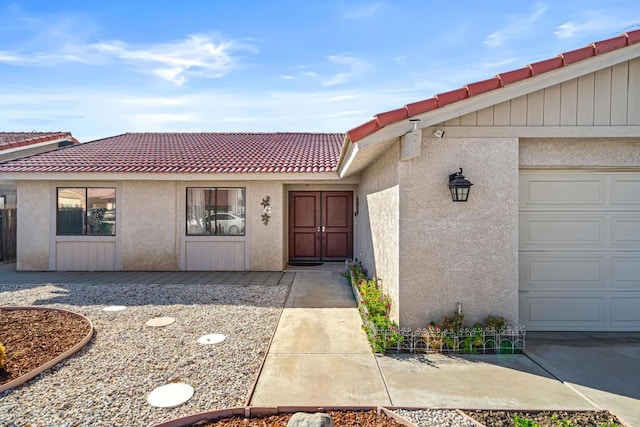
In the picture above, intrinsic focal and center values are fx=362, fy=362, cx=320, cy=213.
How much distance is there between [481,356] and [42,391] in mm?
5182

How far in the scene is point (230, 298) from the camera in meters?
7.85

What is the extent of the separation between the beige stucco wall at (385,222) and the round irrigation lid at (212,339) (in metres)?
2.60

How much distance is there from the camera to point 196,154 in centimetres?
1282

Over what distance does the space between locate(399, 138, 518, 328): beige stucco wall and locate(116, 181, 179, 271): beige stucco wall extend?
839 centimetres

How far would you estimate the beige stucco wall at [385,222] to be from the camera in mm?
5336

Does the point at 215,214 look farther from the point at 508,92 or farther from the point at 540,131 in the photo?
the point at 540,131

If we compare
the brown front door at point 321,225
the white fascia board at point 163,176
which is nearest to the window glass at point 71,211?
the white fascia board at point 163,176

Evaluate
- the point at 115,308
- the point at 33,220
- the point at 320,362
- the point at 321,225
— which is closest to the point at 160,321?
the point at 115,308

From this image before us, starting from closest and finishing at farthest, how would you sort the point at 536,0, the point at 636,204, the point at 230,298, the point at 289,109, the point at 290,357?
the point at 290,357 < the point at 636,204 < the point at 536,0 < the point at 230,298 < the point at 289,109

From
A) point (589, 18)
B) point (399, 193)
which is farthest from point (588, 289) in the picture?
point (589, 18)

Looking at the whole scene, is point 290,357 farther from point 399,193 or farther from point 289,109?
point 289,109

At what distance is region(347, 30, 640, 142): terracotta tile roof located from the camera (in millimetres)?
4652

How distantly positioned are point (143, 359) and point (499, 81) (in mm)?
5837

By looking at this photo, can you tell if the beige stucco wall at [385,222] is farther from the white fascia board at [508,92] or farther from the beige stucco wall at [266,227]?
the beige stucco wall at [266,227]
